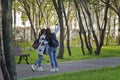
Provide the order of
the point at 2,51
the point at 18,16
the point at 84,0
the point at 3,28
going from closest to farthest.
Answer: the point at 2,51 < the point at 3,28 < the point at 84,0 < the point at 18,16

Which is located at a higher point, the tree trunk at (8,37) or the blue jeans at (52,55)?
the tree trunk at (8,37)

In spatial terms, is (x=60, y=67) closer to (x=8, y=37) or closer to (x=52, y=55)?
(x=52, y=55)

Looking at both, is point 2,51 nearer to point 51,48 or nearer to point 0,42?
point 0,42

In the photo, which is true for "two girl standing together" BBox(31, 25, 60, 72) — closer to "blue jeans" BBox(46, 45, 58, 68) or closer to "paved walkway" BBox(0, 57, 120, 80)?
"blue jeans" BBox(46, 45, 58, 68)

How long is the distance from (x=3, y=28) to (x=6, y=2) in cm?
69

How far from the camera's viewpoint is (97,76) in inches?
519

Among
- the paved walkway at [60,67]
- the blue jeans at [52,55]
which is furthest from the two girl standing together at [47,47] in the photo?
the paved walkway at [60,67]

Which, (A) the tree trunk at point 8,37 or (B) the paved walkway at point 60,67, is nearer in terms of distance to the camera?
(A) the tree trunk at point 8,37

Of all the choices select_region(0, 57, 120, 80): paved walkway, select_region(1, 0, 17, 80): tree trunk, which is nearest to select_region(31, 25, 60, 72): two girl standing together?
select_region(0, 57, 120, 80): paved walkway

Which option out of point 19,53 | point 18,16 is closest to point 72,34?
point 18,16

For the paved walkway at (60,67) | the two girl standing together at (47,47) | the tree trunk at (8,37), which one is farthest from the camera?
the two girl standing together at (47,47)

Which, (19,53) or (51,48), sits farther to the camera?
(19,53)

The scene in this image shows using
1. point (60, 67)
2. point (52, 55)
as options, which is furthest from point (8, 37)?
point (60, 67)

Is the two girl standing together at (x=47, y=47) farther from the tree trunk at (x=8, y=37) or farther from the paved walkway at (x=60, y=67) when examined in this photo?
the tree trunk at (x=8, y=37)
